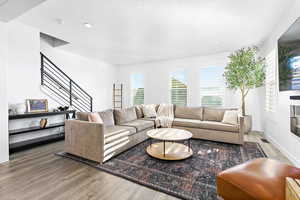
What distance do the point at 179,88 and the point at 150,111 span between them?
1.75m

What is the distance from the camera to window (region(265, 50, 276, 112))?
3184mm

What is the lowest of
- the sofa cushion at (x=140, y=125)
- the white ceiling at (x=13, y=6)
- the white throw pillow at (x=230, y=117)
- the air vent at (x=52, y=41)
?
the sofa cushion at (x=140, y=125)

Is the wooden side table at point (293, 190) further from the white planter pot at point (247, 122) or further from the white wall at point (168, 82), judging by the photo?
the white wall at point (168, 82)

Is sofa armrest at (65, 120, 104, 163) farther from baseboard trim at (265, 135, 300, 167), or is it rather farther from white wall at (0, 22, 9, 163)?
baseboard trim at (265, 135, 300, 167)

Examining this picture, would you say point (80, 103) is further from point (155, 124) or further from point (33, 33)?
point (155, 124)

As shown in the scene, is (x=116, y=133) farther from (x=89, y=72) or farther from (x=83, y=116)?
(x=89, y=72)

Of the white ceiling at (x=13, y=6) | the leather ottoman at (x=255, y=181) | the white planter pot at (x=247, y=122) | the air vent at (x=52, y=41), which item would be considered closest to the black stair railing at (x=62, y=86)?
the air vent at (x=52, y=41)

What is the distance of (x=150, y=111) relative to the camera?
444 centimetres

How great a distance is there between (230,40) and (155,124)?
10.1ft

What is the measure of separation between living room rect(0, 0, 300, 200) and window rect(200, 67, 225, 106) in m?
0.03

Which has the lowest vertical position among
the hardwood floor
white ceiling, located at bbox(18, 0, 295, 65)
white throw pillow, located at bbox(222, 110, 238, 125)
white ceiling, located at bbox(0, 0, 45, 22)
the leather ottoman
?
the hardwood floor

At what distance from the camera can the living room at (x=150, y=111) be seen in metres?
1.74

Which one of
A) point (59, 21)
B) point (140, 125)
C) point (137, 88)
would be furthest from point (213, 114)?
point (59, 21)

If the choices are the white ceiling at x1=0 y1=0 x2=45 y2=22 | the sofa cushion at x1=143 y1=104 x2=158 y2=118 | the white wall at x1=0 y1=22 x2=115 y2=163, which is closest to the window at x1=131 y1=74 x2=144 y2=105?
the white wall at x1=0 y1=22 x2=115 y2=163
